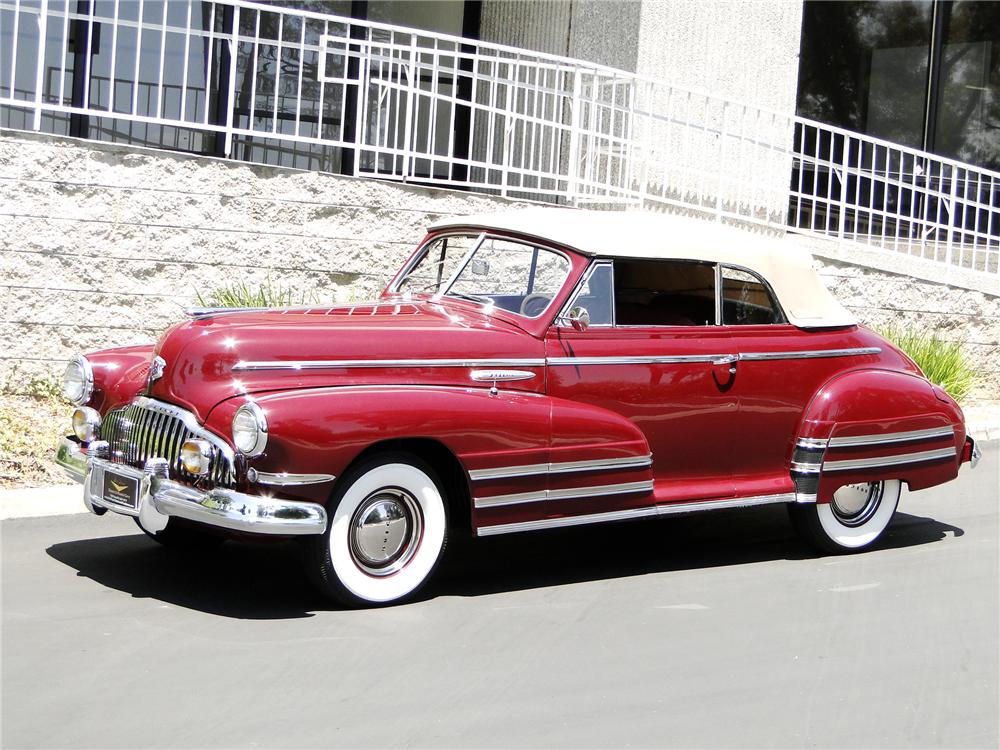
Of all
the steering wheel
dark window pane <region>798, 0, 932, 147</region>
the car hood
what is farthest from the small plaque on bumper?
dark window pane <region>798, 0, 932, 147</region>

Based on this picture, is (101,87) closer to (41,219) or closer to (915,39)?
(41,219)

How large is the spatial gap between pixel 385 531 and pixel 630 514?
52.1 inches

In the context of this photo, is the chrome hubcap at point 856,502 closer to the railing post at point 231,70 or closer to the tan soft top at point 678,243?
the tan soft top at point 678,243

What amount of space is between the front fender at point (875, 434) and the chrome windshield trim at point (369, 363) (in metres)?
1.68

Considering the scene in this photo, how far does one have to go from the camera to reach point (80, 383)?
6.36 meters

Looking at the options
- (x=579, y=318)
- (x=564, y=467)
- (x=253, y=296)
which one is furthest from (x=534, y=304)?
(x=253, y=296)

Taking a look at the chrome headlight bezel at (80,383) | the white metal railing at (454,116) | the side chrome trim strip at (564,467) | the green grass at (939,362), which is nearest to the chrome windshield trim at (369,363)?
the side chrome trim strip at (564,467)

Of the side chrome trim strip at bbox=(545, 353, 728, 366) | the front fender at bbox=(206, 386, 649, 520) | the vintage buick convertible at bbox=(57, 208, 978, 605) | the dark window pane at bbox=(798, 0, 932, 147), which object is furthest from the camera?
the dark window pane at bbox=(798, 0, 932, 147)

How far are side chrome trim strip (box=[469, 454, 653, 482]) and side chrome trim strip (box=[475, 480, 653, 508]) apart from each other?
89 millimetres

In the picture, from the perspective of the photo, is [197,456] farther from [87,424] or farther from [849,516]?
[849,516]

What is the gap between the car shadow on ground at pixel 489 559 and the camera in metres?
5.76

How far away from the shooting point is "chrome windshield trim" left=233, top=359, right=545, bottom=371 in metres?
5.54

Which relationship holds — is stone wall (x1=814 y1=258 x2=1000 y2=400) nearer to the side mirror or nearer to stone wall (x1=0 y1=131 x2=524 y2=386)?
stone wall (x1=0 y1=131 x2=524 y2=386)

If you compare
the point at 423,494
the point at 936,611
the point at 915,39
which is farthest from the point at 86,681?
the point at 915,39
